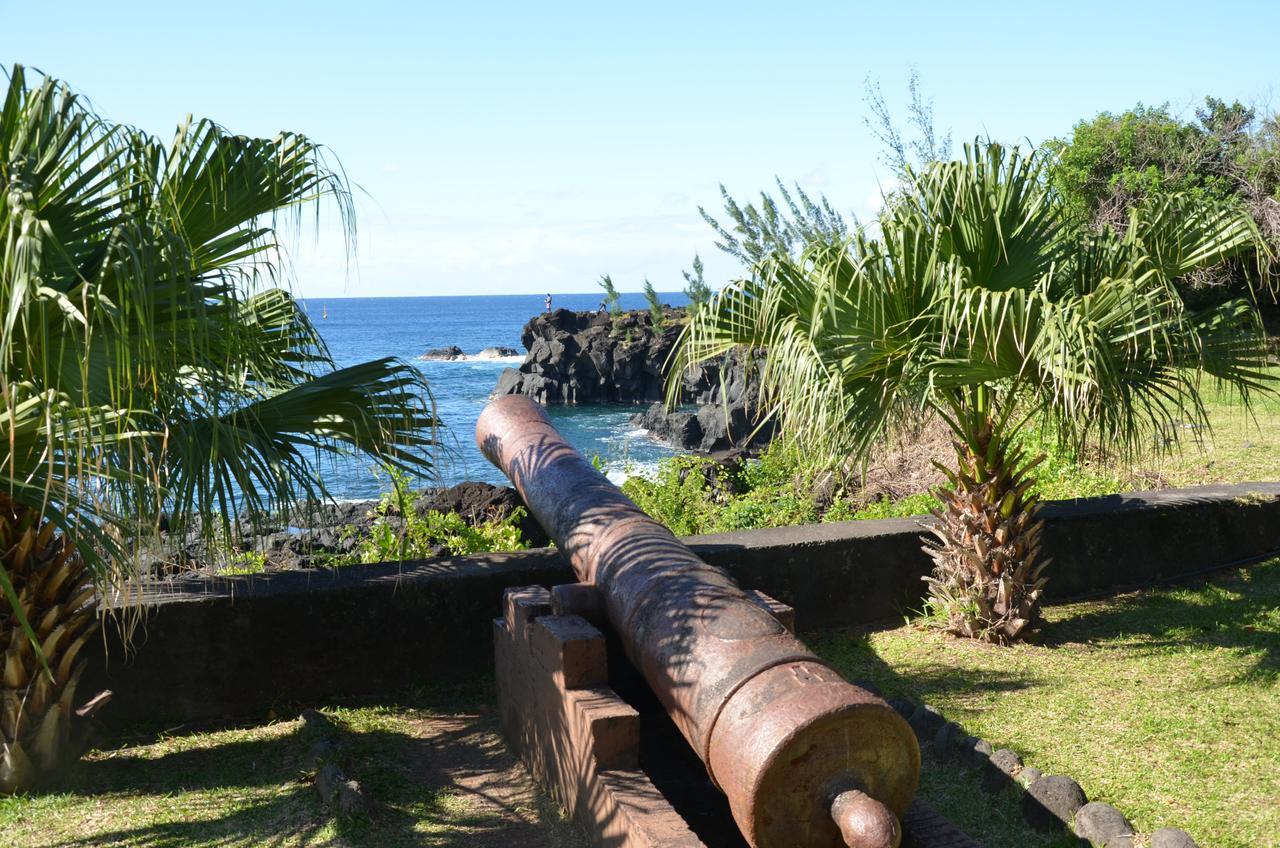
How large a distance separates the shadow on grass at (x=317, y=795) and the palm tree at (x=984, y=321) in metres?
2.26

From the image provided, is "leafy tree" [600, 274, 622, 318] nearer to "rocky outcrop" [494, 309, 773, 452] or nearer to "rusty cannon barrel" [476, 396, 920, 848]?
"rocky outcrop" [494, 309, 773, 452]

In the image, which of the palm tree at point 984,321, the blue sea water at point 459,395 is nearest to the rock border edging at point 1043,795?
the palm tree at point 984,321

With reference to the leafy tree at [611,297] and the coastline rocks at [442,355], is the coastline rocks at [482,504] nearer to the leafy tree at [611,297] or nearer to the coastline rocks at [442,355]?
the leafy tree at [611,297]

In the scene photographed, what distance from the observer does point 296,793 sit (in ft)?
15.3

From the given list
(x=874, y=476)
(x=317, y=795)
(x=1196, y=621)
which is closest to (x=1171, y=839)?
(x=1196, y=621)

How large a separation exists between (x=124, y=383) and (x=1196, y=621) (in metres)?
5.96

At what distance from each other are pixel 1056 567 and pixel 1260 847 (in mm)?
3376

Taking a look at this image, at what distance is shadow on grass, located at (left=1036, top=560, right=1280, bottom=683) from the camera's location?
6.12 metres

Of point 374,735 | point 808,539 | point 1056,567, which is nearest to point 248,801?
point 374,735

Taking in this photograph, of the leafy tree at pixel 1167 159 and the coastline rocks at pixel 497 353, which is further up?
the leafy tree at pixel 1167 159

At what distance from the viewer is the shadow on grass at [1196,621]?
612 centimetres

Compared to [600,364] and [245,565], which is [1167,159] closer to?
[245,565]

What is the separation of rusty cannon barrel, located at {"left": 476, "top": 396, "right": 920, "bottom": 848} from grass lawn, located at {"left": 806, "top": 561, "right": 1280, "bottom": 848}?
121 centimetres

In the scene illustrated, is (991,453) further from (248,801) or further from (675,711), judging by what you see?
(248,801)
